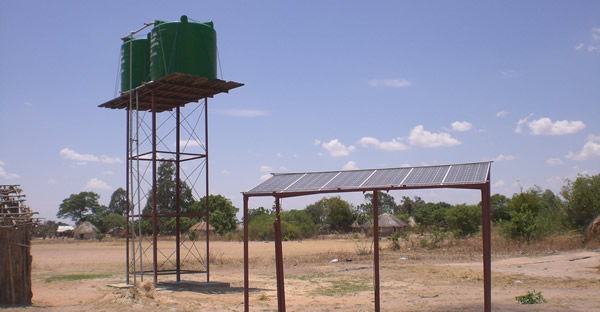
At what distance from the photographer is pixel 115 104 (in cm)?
1967

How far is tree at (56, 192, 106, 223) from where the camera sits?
385 ft

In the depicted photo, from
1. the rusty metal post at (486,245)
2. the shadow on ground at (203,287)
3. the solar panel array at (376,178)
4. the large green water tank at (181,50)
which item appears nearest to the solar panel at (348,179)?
the solar panel array at (376,178)

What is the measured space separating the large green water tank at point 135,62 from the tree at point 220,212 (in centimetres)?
4849

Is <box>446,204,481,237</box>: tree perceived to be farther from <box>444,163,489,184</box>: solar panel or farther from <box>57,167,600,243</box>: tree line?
<box>444,163,489,184</box>: solar panel

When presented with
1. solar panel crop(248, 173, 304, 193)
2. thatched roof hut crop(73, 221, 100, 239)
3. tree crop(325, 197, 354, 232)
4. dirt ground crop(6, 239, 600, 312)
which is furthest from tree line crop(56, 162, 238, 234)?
solar panel crop(248, 173, 304, 193)

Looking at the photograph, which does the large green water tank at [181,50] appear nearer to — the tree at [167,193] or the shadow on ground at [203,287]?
the shadow on ground at [203,287]

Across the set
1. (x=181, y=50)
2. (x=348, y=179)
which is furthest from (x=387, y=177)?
(x=181, y=50)

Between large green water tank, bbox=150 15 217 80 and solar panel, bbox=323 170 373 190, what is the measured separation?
8294mm

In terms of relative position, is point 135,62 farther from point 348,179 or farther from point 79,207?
point 79,207

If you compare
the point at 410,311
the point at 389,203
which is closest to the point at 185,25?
the point at 410,311

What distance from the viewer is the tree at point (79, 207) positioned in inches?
4621

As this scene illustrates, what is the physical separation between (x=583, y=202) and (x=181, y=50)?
25.8 m

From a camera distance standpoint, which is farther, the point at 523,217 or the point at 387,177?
the point at 523,217

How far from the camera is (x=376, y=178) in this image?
35.8ft
